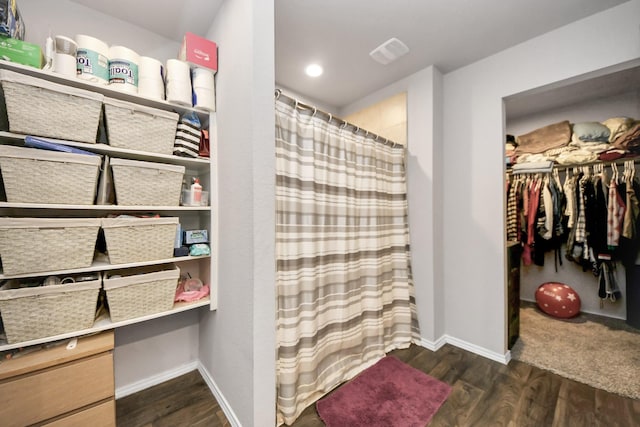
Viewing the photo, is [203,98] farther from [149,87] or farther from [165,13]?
[165,13]

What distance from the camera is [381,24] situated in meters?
1.57

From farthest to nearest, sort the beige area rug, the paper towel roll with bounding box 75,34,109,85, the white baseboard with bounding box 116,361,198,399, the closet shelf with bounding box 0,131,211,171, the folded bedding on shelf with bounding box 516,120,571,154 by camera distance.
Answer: the folded bedding on shelf with bounding box 516,120,571,154
the beige area rug
the white baseboard with bounding box 116,361,198,399
the paper towel roll with bounding box 75,34,109,85
the closet shelf with bounding box 0,131,211,171

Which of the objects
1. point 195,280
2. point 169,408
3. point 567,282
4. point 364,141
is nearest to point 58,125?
point 195,280

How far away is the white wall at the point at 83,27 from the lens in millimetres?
1261

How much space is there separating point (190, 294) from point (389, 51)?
2235 millimetres

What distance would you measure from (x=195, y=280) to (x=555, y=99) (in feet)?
13.0

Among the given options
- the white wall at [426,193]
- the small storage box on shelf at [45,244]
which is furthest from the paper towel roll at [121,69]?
the white wall at [426,193]

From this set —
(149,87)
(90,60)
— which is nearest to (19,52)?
(90,60)

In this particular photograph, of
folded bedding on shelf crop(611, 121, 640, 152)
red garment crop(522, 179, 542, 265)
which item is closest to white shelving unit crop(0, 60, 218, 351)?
red garment crop(522, 179, 542, 265)

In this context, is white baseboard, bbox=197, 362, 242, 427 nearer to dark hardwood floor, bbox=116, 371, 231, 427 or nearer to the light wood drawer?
dark hardwood floor, bbox=116, 371, 231, 427

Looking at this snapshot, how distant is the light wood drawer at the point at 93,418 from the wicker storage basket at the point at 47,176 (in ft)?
3.10

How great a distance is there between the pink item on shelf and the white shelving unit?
44mm

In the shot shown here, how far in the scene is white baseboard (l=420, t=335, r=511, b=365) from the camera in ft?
6.03

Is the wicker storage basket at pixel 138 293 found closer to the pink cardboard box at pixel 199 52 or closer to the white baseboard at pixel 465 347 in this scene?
the pink cardboard box at pixel 199 52
